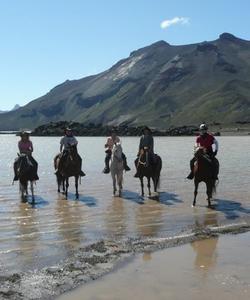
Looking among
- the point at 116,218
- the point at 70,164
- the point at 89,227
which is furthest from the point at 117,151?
the point at 89,227

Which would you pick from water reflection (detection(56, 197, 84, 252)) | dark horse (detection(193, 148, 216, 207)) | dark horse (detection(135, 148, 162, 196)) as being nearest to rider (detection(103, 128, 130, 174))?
dark horse (detection(135, 148, 162, 196))

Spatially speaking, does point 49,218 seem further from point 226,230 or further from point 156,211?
point 226,230

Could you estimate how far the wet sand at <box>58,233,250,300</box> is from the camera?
8.97 metres

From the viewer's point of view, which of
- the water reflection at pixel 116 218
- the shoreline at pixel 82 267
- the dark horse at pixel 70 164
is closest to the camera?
the shoreline at pixel 82 267

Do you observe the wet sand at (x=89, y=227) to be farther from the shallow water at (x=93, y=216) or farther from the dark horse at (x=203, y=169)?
the dark horse at (x=203, y=169)

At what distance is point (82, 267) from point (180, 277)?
1963 mm

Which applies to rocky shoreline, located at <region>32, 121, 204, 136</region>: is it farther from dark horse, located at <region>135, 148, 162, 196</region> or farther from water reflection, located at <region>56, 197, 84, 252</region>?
water reflection, located at <region>56, 197, 84, 252</region>

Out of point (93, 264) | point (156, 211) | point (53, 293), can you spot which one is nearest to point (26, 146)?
point (156, 211)

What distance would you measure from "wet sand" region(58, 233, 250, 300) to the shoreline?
0.28 meters

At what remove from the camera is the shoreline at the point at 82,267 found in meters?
9.14

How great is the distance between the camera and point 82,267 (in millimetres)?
10539

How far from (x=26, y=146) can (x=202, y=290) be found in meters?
13.9

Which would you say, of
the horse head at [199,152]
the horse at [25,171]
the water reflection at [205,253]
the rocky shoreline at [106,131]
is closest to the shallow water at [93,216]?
the horse at [25,171]

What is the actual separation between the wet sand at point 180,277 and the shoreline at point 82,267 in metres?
0.28
